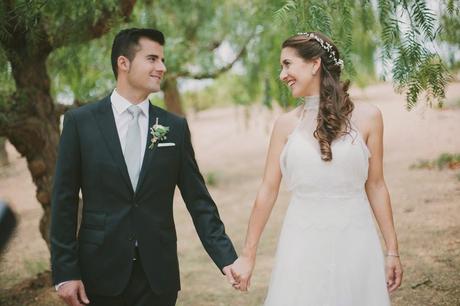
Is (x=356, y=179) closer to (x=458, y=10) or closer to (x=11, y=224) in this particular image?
(x=458, y=10)

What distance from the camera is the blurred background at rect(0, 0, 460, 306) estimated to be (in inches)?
121

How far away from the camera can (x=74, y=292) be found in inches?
99.3

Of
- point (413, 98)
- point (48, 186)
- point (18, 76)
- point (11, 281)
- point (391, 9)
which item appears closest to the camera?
point (413, 98)

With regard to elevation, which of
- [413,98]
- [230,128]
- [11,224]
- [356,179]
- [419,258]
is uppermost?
[413,98]

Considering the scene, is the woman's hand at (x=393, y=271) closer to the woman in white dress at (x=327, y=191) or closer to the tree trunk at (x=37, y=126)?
the woman in white dress at (x=327, y=191)

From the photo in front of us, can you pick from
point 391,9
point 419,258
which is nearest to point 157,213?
point 391,9

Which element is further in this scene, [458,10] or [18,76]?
[18,76]

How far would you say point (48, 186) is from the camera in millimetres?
5055

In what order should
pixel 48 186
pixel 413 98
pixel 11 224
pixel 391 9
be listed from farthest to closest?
pixel 11 224 → pixel 48 186 → pixel 391 9 → pixel 413 98

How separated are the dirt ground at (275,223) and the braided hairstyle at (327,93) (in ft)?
2.23

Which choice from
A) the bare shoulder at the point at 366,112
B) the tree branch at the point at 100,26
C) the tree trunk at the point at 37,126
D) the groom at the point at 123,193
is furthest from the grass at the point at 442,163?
the groom at the point at 123,193

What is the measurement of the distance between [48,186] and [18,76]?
3.57 feet

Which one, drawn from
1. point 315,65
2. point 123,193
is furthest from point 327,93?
point 123,193

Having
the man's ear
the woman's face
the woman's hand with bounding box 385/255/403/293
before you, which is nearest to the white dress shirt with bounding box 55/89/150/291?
the man's ear
